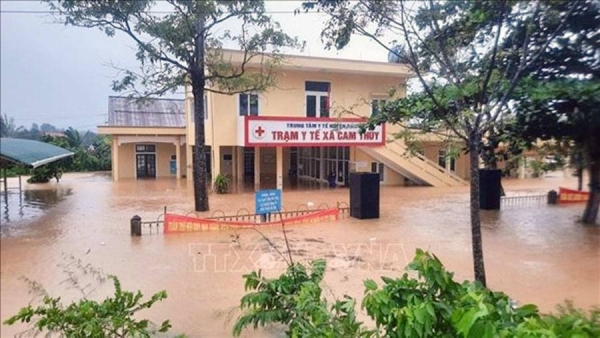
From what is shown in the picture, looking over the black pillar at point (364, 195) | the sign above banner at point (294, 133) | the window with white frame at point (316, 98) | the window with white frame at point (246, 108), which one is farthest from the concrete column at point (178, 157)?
the window with white frame at point (246, 108)

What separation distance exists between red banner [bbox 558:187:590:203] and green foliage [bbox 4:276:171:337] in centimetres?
171

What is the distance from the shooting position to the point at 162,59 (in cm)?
209

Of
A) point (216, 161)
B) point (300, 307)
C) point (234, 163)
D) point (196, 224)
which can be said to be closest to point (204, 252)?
point (196, 224)

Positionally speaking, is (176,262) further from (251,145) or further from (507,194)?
(251,145)

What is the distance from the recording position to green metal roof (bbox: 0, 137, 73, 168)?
1.00 meters

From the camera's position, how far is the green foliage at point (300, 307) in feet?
3.87

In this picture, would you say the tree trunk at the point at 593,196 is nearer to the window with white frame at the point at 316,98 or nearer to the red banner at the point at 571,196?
the red banner at the point at 571,196

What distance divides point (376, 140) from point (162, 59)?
4609 millimetres

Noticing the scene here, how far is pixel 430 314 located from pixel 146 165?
2028mm

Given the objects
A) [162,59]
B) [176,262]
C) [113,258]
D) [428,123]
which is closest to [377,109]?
[428,123]

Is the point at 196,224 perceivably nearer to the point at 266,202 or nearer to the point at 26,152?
the point at 266,202

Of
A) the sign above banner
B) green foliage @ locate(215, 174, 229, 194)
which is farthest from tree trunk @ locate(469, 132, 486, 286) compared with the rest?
the sign above banner

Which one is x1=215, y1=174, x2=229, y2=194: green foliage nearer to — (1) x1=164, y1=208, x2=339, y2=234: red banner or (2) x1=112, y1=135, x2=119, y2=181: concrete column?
(1) x1=164, y1=208, x2=339, y2=234: red banner

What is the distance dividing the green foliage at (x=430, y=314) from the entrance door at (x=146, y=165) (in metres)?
1.24
